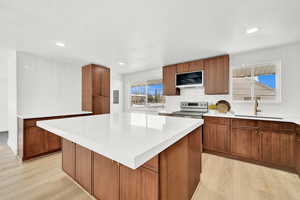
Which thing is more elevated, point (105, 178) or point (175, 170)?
point (175, 170)

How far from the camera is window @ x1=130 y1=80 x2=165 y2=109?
4.59 metres

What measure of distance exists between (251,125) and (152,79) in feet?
10.6

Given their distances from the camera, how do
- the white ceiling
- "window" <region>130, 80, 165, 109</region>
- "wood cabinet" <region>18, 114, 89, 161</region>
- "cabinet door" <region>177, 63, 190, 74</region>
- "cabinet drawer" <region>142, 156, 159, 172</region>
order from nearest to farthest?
1. "cabinet drawer" <region>142, 156, 159, 172</region>
2. the white ceiling
3. "wood cabinet" <region>18, 114, 89, 161</region>
4. "cabinet door" <region>177, 63, 190, 74</region>
5. "window" <region>130, 80, 165, 109</region>

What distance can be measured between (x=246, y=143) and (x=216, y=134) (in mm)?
553

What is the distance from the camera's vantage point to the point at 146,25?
188 cm

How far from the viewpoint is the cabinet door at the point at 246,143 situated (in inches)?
A: 96.7

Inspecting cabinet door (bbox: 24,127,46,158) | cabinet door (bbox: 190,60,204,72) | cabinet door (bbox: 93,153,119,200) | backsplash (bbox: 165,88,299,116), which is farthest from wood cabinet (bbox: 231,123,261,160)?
cabinet door (bbox: 24,127,46,158)

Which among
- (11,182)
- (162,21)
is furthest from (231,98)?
(11,182)

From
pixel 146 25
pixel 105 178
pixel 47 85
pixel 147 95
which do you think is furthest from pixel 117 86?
pixel 105 178

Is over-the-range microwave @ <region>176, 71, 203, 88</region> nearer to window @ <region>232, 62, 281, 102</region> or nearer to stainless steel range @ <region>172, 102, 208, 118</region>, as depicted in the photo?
stainless steel range @ <region>172, 102, 208, 118</region>

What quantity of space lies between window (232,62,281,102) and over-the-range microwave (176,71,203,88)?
822 mm

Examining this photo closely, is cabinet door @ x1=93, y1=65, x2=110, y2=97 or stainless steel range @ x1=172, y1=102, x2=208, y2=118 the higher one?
cabinet door @ x1=93, y1=65, x2=110, y2=97

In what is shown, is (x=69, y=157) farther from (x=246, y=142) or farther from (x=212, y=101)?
(x=212, y=101)

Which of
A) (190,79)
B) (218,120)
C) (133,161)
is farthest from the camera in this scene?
(190,79)
